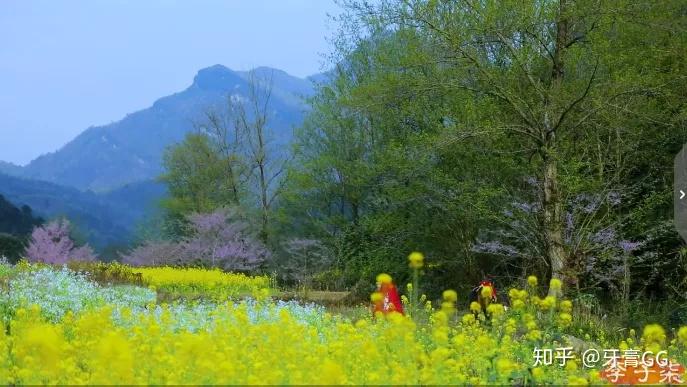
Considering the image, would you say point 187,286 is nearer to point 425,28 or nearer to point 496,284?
point 496,284

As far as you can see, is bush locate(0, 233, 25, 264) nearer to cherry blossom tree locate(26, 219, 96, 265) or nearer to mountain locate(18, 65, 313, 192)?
cherry blossom tree locate(26, 219, 96, 265)

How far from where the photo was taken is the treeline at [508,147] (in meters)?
13.2

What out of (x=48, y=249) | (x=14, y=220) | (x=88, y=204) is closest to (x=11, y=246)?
(x=48, y=249)

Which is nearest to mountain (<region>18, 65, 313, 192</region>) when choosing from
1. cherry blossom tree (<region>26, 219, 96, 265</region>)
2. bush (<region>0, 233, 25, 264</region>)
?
bush (<region>0, 233, 25, 264</region>)

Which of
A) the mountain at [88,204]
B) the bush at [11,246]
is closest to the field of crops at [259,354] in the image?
the bush at [11,246]

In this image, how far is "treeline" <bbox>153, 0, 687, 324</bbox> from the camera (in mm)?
13234

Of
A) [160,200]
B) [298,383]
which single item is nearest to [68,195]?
[160,200]

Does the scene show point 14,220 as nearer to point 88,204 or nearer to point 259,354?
point 88,204

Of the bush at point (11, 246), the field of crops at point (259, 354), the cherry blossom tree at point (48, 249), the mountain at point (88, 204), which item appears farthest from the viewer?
the mountain at point (88, 204)

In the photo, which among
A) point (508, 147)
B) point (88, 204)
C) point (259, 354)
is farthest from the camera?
point (88, 204)

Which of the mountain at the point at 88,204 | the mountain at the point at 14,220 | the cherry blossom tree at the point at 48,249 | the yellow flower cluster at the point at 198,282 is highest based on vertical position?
the mountain at the point at 88,204

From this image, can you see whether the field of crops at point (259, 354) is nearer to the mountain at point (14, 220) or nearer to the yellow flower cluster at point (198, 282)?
the yellow flower cluster at point (198, 282)

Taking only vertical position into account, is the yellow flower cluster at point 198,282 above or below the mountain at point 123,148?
below

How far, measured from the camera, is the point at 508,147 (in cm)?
1647
